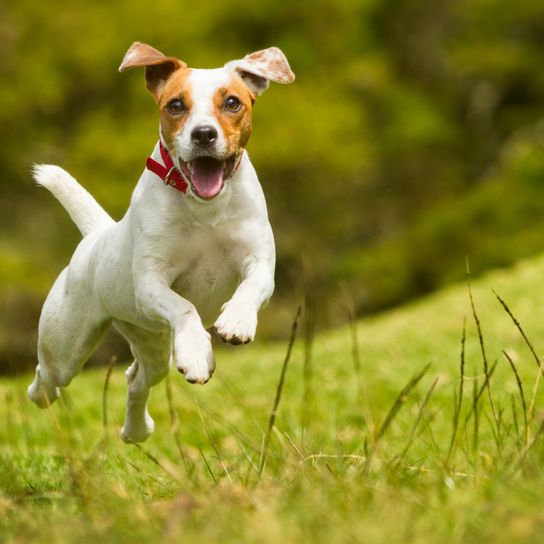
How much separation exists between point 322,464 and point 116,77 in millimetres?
26000

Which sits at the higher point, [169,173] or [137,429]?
[169,173]

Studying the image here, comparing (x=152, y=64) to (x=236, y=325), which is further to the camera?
(x=152, y=64)

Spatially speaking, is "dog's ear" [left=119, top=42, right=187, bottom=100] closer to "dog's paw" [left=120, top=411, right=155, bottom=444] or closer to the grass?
the grass

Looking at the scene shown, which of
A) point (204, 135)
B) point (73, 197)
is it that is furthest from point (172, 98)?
point (73, 197)

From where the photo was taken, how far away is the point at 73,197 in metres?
5.72

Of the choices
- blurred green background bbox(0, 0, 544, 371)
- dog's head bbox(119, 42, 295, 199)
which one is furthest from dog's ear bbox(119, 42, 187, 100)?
blurred green background bbox(0, 0, 544, 371)

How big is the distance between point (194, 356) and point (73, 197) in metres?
2.04

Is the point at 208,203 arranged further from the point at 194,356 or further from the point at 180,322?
the point at 194,356

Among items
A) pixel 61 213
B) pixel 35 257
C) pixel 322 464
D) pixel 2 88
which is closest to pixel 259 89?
pixel 322 464

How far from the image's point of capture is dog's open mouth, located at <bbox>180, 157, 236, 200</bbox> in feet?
14.2

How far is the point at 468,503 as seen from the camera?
296cm

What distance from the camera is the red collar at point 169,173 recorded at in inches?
178

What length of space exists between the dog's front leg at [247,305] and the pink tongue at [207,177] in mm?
395

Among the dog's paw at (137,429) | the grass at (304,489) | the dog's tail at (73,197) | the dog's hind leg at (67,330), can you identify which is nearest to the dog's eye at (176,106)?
the grass at (304,489)
